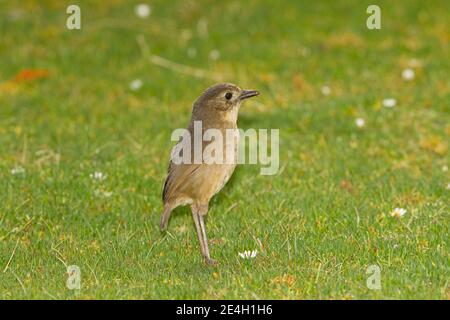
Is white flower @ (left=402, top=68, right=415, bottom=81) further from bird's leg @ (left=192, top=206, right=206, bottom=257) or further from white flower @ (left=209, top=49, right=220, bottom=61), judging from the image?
bird's leg @ (left=192, top=206, right=206, bottom=257)

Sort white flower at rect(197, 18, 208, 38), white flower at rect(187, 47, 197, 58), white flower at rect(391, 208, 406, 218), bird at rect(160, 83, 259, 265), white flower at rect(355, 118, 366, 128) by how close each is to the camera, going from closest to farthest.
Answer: bird at rect(160, 83, 259, 265), white flower at rect(391, 208, 406, 218), white flower at rect(355, 118, 366, 128), white flower at rect(187, 47, 197, 58), white flower at rect(197, 18, 208, 38)

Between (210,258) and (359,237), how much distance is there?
1.42 metres

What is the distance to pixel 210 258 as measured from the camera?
7918 millimetres

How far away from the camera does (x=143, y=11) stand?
16031 mm

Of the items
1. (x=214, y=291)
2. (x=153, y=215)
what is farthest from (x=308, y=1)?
(x=214, y=291)

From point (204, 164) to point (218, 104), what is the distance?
661 mm

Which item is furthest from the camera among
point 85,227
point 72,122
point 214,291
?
point 72,122

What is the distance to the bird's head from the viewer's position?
8266 millimetres

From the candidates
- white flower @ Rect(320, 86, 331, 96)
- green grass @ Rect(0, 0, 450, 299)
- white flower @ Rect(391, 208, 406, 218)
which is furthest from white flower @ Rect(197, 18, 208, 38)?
white flower @ Rect(391, 208, 406, 218)

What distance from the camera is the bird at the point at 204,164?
26.1 ft

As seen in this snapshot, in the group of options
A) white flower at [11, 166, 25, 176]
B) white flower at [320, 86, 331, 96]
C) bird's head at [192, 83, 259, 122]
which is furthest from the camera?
white flower at [320, 86, 331, 96]

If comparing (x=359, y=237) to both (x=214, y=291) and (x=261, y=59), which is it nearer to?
(x=214, y=291)

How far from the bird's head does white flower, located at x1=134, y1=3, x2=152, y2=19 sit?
7974 mm

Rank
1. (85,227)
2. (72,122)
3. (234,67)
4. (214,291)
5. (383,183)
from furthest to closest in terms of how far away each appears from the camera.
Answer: (234,67) → (72,122) → (383,183) → (85,227) → (214,291)
